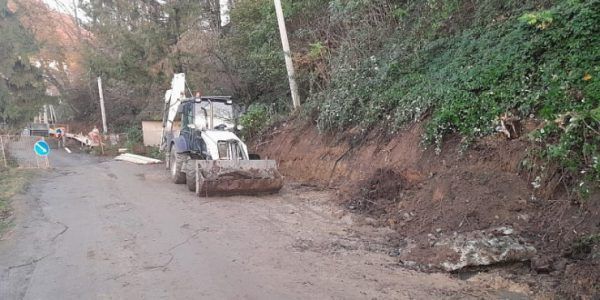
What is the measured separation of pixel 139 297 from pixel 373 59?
870 centimetres

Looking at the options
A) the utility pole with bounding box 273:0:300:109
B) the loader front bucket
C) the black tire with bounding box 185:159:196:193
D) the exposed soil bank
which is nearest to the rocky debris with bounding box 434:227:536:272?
the exposed soil bank

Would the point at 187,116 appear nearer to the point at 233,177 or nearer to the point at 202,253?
the point at 233,177

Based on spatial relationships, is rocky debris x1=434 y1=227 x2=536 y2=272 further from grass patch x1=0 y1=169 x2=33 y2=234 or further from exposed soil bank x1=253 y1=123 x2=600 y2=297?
grass patch x1=0 y1=169 x2=33 y2=234

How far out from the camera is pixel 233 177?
10.0m

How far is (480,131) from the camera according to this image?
763 cm

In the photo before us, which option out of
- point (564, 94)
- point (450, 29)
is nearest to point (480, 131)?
point (564, 94)

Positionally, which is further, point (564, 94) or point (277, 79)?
point (277, 79)

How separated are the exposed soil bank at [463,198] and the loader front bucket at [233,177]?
172 cm

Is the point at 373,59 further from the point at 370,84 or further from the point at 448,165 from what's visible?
the point at 448,165

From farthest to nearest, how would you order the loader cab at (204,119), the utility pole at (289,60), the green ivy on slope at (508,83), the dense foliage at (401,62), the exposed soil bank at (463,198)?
1. the utility pole at (289,60)
2. the loader cab at (204,119)
3. the dense foliage at (401,62)
4. the green ivy on slope at (508,83)
5. the exposed soil bank at (463,198)

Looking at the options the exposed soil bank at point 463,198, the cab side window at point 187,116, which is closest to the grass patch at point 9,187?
the cab side window at point 187,116

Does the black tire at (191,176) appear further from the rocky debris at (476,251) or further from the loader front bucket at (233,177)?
the rocky debris at (476,251)

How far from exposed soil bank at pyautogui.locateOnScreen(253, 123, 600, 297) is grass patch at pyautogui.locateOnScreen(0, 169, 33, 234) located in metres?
6.69

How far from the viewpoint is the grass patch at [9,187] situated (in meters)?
9.08
